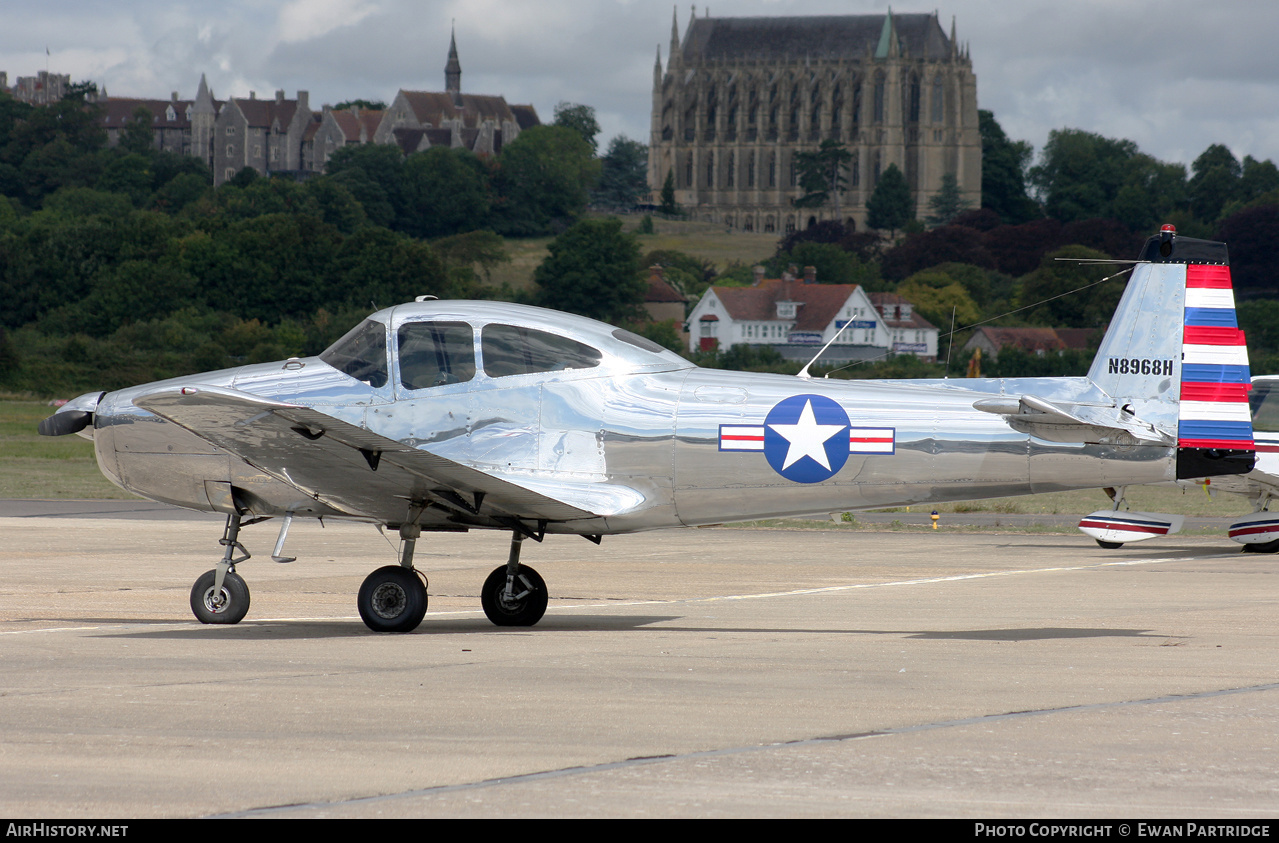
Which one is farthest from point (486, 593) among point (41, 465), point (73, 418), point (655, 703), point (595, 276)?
point (595, 276)

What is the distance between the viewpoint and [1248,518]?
20.8m

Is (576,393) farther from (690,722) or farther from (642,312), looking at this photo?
(642,312)

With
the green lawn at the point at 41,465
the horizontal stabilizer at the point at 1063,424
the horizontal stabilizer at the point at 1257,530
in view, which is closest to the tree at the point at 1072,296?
the green lawn at the point at 41,465

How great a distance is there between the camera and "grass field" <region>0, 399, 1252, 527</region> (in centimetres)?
3100

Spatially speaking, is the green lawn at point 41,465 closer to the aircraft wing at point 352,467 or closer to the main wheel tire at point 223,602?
the main wheel tire at point 223,602

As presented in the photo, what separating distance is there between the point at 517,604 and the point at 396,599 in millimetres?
1096

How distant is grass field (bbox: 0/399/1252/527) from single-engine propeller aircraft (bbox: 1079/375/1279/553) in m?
5.64

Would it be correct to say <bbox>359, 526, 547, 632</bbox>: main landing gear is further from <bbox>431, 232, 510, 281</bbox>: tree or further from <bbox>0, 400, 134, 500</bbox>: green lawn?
<bbox>431, 232, 510, 281</bbox>: tree

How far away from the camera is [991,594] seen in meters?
14.9

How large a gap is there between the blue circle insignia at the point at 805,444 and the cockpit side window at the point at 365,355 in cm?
289

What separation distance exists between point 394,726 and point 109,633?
4.76 m

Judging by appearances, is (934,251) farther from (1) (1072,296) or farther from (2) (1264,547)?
(2) (1264,547)

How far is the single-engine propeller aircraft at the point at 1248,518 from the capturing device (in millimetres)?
20219

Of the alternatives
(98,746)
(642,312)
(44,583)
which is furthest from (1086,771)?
(642,312)
